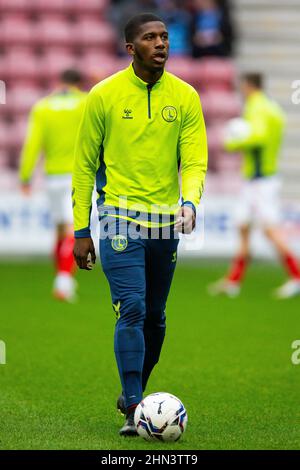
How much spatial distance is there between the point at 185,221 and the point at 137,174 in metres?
0.46

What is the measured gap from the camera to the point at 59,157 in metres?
12.2

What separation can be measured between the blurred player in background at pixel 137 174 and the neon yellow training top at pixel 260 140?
6678mm

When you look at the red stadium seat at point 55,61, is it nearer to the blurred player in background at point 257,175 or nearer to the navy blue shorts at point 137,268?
the blurred player in background at point 257,175

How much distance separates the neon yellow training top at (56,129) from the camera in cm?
1205

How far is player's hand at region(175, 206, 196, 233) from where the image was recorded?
562cm

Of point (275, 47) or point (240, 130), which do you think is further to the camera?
point (275, 47)

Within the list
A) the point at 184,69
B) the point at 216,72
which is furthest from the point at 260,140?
the point at 216,72

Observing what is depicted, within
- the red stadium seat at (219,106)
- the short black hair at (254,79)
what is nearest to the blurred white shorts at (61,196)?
the short black hair at (254,79)

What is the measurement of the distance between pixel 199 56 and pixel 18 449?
1454cm

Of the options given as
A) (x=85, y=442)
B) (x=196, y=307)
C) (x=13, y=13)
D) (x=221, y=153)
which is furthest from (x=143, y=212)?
(x=13, y=13)

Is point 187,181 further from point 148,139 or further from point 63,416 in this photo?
point 63,416

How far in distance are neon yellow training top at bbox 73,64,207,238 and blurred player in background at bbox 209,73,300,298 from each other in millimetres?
6690

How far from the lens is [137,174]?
5926mm

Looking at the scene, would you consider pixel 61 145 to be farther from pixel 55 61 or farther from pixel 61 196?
pixel 55 61
